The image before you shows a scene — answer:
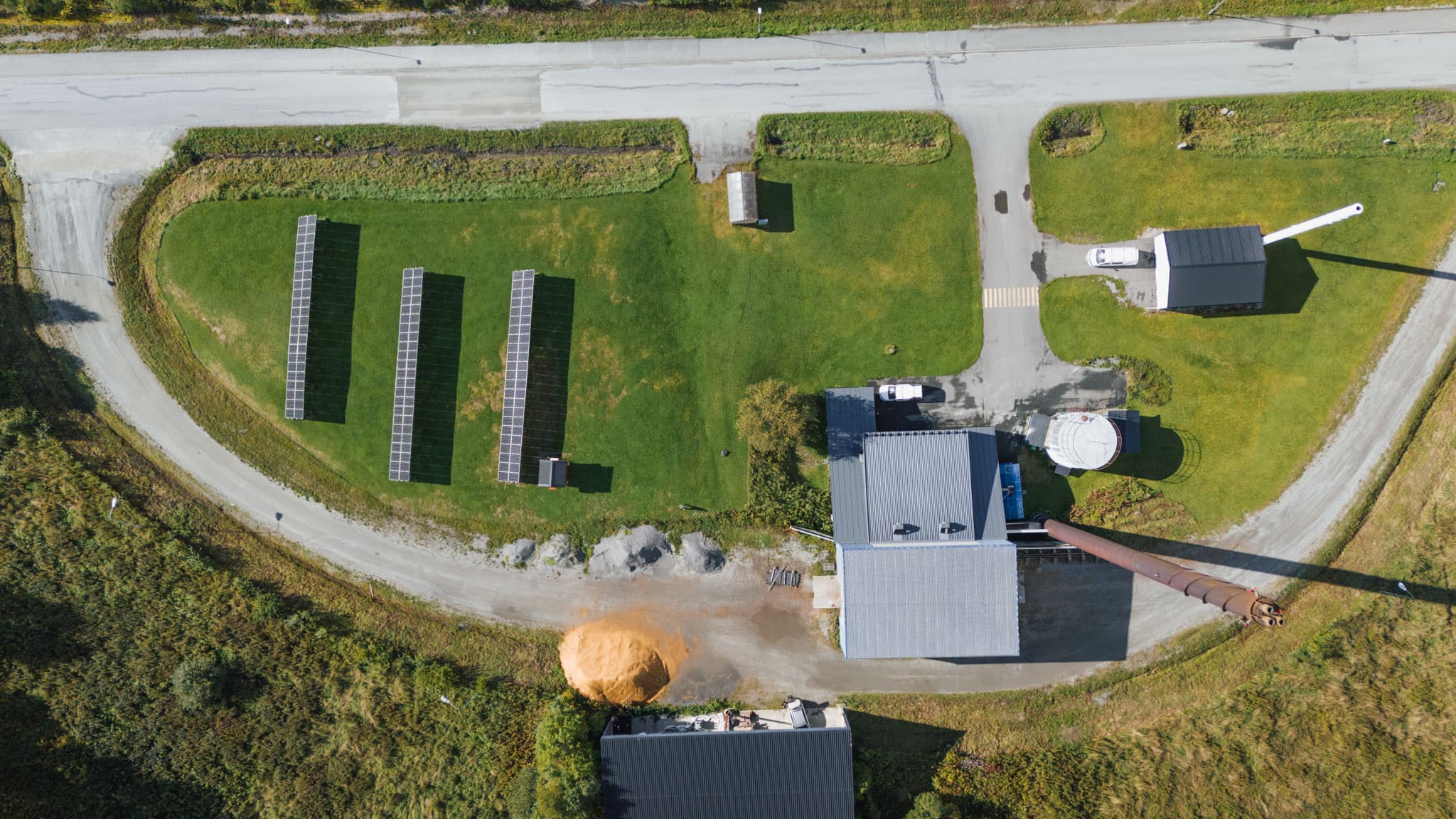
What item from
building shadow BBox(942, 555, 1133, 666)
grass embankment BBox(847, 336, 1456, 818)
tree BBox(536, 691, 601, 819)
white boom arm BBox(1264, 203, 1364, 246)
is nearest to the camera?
white boom arm BBox(1264, 203, 1364, 246)

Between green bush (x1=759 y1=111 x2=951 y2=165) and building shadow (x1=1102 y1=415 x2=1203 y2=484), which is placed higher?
green bush (x1=759 y1=111 x2=951 y2=165)

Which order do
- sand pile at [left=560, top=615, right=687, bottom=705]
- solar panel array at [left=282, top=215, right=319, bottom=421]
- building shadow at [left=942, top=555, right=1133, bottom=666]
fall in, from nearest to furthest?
sand pile at [left=560, top=615, right=687, bottom=705]
building shadow at [left=942, top=555, right=1133, bottom=666]
solar panel array at [left=282, top=215, right=319, bottom=421]

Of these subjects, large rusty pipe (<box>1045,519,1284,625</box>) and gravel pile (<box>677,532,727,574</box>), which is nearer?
large rusty pipe (<box>1045,519,1284,625</box>)

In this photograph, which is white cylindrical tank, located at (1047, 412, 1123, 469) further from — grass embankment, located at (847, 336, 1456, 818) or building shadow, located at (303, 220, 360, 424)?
building shadow, located at (303, 220, 360, 424)

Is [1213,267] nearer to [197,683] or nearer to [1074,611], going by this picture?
[1074,611]

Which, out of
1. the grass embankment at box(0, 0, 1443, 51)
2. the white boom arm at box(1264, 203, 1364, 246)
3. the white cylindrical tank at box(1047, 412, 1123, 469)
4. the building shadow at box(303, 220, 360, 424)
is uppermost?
the grass embankment at box(0, 0, 1443, 51)

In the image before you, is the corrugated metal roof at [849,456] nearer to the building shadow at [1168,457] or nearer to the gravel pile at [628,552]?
the gravel pile at [628,552]

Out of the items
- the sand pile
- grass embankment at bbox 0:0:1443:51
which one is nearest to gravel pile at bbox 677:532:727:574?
the sand pile
